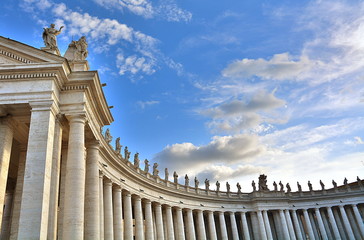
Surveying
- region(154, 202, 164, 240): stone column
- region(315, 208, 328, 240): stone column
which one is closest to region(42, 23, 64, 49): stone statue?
region(154, 202, 164, 240): stone column

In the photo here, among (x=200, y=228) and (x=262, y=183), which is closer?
(x=200, y=228)

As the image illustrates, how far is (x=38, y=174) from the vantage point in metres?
23.0

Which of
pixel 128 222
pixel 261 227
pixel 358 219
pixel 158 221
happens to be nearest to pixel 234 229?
pixel 261 227

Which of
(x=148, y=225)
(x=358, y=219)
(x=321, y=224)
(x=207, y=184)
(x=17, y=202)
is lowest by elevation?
(x=17, y=202)

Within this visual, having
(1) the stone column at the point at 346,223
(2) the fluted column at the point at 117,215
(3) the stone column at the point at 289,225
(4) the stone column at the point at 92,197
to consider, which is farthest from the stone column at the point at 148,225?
(1) the stone column at the point at 346,223

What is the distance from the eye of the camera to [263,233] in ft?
275

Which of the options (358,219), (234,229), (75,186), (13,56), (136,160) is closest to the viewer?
(75,186)

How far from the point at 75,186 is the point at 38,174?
3.17 metres

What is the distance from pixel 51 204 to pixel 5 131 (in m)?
7.73

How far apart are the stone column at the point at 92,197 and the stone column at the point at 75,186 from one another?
5.12 m

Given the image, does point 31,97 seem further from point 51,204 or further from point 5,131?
point 51,204

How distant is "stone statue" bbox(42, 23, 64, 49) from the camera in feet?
97.8

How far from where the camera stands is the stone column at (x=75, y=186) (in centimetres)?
2381

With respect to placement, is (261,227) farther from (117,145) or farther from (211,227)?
(117,145)
